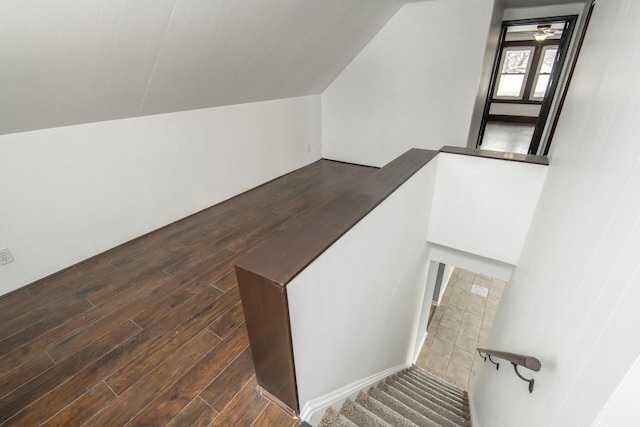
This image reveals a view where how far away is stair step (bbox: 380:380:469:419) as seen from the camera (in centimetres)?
245

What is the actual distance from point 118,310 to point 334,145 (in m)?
3.98

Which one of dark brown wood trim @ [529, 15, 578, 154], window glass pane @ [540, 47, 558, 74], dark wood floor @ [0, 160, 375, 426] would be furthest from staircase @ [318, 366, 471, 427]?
window glass pane @ [540, 47, 558, 74]

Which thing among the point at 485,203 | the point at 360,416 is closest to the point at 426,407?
the point at 360,416

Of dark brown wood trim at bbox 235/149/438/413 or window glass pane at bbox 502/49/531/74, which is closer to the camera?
dark brown wood trim at bbox 235/149/438/413

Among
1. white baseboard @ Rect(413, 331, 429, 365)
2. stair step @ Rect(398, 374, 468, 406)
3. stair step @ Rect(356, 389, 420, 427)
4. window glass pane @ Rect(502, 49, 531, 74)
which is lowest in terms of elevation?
white baseboard @ Rect(413, 331, 429, 365)

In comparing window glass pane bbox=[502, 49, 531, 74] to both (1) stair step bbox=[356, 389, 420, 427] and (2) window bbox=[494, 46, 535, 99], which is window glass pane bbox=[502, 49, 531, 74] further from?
(1) stair step bbox=[356, 389, 420, 427]

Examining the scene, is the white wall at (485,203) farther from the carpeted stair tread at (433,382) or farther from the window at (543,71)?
the window at (543,71)

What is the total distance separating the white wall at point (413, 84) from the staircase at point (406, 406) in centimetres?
304

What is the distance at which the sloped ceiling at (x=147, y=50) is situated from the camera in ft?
4.75

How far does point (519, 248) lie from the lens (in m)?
2.56

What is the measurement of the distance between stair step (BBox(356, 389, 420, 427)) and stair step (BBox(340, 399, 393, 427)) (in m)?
0.16

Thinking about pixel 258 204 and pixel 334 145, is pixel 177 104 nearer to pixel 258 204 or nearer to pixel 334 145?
pixel 258 204

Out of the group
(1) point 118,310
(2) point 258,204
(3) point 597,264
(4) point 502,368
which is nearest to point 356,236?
(3) point 597,264

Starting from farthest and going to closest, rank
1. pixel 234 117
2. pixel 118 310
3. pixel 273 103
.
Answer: pixel 273 103, pixel 234 117, pixel 118 310
